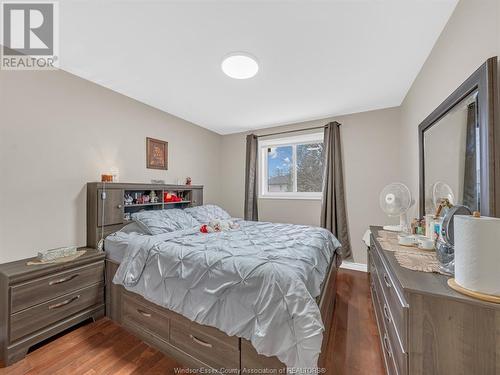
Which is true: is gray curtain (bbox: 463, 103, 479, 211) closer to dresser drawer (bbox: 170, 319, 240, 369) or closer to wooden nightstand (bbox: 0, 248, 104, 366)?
dresser drawer (bbox: 170, 319, 240, 369)

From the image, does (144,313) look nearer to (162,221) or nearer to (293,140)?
(162,221)

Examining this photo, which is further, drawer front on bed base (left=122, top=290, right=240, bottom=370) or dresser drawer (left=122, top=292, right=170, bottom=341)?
dresser drawer (left=122, top=292, right=170, bottom=341)

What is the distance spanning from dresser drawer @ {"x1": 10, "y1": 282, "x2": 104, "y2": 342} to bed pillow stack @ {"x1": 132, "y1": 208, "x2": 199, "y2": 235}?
68 cm

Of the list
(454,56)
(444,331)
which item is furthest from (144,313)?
(454,56)

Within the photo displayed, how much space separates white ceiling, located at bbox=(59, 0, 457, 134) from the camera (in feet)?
4.74

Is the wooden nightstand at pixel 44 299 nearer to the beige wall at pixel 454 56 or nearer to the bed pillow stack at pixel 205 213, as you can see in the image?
the bed pillow stack at pixel 205 213

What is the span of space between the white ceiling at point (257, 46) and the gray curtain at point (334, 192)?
66 centimetres

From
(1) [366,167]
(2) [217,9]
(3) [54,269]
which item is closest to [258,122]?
(1) [366,167]

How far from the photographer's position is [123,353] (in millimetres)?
1608

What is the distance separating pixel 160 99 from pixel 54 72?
3.46ft

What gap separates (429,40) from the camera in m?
1.73

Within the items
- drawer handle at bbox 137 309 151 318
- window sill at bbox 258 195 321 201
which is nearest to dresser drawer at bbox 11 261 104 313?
drawer handle at bbox 137 309 151 318

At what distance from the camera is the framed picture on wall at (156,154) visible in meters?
3.00

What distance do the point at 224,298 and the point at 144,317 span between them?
896mm
